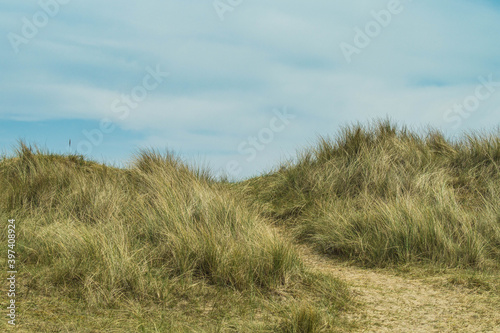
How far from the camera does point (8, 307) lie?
3.62 meters

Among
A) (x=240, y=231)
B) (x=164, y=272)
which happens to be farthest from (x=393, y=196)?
(x=164, y=272)

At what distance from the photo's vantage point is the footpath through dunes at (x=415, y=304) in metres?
3.76

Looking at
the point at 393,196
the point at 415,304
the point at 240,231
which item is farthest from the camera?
the point at 393,196

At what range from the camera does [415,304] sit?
13.8 ft

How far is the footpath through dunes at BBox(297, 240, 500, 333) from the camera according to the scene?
376cm

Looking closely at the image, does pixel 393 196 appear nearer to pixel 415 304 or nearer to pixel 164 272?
pixel 415 304

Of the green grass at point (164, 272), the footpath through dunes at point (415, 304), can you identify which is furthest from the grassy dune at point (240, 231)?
the footpath through dunes at point (415, 304)

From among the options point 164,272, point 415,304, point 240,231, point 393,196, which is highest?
point 393,196

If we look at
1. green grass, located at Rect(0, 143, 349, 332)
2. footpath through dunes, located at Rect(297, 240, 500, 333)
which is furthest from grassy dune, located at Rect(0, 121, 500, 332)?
footpath through dunes, located at Rect(297, 240, 500, 333)

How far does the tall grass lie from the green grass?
1297mm

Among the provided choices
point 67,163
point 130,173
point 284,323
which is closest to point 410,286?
point 284,323

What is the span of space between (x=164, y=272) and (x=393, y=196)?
3.95 metres

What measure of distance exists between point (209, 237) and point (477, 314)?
250cm

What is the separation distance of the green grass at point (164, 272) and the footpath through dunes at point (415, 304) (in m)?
0.26
